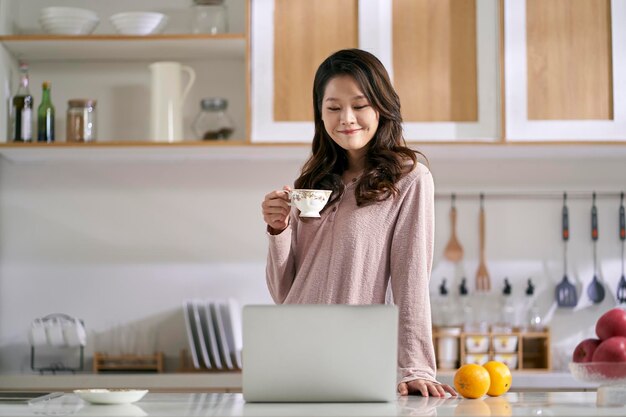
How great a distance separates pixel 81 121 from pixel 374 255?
176cm

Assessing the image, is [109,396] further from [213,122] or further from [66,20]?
[66,20]

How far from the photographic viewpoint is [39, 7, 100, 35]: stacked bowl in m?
3.38

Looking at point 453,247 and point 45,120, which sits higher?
point 45,120

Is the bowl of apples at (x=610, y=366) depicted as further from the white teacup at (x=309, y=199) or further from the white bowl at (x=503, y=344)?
the white bowl at (x=503, y=344)

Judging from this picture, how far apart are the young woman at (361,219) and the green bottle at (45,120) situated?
5.08ft

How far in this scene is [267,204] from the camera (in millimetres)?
1906

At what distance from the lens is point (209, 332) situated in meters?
3.36

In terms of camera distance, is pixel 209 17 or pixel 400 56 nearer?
pixel 400 56

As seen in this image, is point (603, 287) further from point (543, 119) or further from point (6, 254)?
point (6, 254)

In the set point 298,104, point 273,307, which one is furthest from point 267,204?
point 298,104

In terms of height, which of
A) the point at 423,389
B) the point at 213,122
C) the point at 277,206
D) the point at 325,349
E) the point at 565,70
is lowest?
the point at 423,389

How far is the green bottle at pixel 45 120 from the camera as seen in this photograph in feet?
11.1

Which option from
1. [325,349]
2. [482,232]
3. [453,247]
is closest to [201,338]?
[453,247]

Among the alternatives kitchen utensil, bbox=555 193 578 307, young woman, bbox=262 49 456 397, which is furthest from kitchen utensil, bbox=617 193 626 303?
young woman, bbox=262 49 456 397
